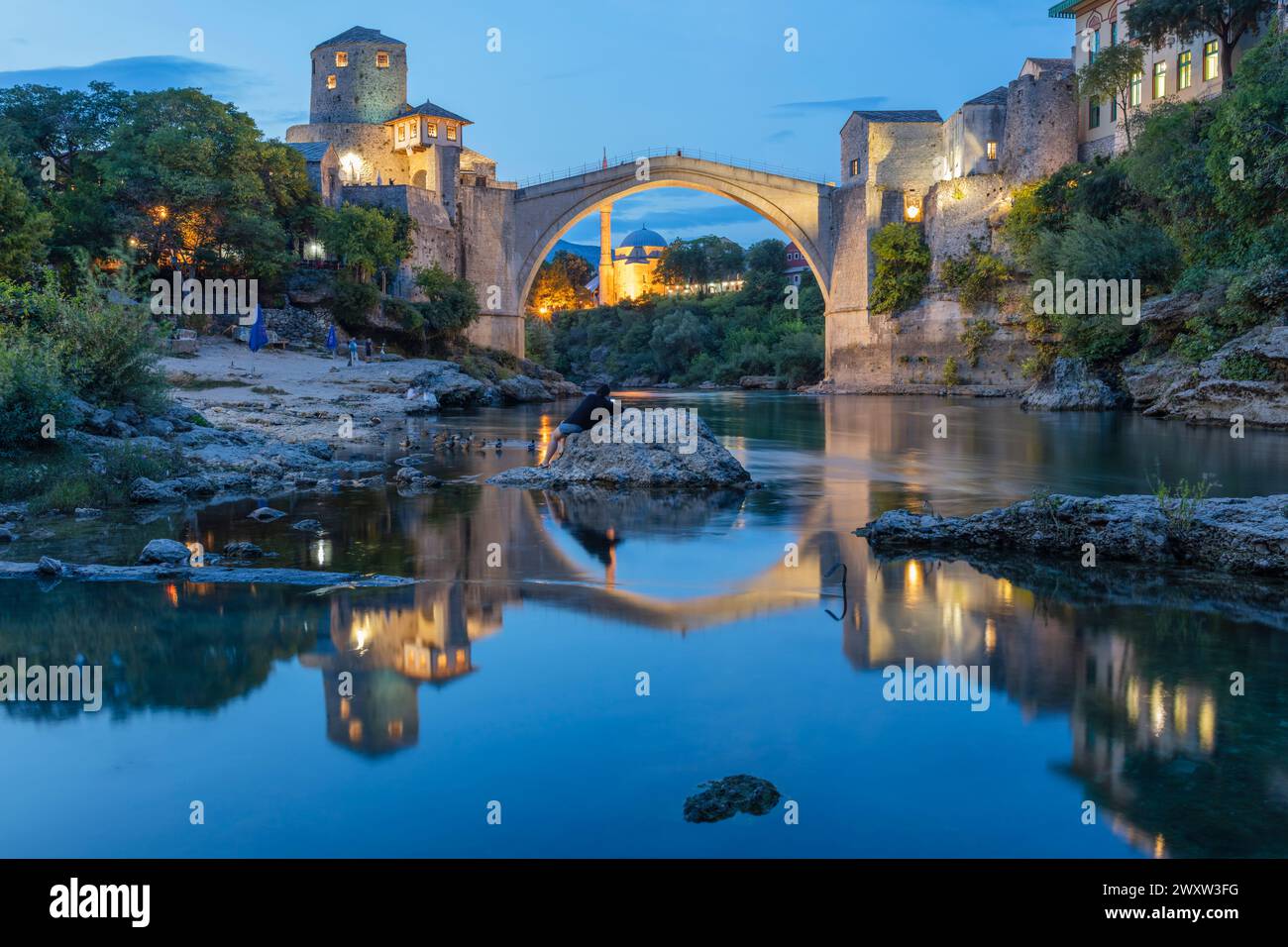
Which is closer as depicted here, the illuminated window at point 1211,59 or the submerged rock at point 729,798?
the submerged rock at point 729,798

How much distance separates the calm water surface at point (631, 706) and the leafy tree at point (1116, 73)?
107ft

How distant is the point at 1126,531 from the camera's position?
751 cm

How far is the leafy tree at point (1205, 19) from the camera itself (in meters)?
30.1

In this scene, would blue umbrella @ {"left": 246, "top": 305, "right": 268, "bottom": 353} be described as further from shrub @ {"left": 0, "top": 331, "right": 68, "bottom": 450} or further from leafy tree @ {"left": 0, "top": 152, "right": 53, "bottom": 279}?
shrub @ {"left": 0, "top": 331, "right": 68, "bottom": 450}

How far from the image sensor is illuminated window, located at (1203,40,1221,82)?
107 ft

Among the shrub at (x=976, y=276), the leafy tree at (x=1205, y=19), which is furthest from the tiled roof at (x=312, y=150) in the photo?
the leafy tree at (x=1205, y=19)

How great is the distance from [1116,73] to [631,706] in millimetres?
37025

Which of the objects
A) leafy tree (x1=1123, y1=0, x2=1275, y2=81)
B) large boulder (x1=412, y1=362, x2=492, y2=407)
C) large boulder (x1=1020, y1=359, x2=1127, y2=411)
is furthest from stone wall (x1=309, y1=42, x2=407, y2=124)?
large boulder (x1=1020, y1=359, x2=1127, y2=411)

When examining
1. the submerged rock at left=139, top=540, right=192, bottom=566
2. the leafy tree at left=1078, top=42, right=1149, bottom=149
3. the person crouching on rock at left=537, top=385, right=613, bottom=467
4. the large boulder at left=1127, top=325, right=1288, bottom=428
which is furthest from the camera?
the leafy tree at left=1078, top=42, right=1149, bottom=149

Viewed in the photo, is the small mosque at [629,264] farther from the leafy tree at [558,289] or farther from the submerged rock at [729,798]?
the submerged rock at [729,798]

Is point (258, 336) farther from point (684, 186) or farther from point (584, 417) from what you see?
point (684, 186)

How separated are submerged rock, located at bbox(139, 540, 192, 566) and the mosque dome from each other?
301 ft
